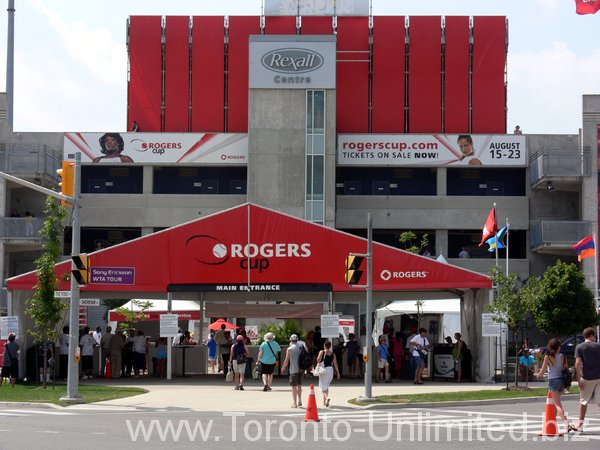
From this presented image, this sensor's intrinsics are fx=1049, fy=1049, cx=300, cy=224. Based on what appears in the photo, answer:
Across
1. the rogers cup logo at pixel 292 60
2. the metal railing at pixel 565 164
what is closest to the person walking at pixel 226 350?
the rogers cup logo at pixel 292 60

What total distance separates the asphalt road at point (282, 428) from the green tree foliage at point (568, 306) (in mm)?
20027

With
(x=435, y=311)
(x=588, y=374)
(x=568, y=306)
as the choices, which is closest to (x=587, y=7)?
(x=588, y=374)

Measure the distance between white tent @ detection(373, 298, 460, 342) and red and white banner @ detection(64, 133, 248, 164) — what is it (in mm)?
16011

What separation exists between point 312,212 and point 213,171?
23.6ft

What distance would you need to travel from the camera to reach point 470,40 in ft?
204

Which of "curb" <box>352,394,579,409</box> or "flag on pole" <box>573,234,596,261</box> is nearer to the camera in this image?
"curb" <box>352,394,579,409</box>

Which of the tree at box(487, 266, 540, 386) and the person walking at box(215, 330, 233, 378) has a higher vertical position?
the tree at box(487, 266, 540, 386)

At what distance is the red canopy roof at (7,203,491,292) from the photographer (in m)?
33.4

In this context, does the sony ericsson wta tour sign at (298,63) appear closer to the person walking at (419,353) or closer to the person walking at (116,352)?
the person walking at (116,352)

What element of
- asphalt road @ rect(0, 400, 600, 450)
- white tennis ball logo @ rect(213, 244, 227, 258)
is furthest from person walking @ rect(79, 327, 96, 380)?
asphalt road @ rect(0, 400, 600, 450)

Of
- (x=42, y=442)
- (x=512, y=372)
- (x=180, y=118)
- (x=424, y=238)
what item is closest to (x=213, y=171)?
(x=180, y=118)

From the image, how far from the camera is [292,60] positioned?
56.2 meters

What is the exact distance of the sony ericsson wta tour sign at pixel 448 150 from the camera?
190 feet

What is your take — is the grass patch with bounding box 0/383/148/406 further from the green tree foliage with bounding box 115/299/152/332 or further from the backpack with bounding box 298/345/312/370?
the green tree foliage with bounding box 115/299/152/332
